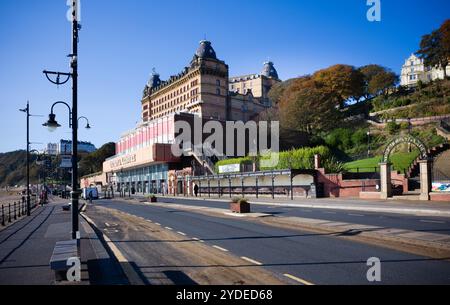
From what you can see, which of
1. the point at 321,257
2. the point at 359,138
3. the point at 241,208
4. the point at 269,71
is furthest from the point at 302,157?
the point at 269,71

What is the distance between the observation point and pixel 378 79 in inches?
3514

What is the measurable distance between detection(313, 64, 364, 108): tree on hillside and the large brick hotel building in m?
27.8

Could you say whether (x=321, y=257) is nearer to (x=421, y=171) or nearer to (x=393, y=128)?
(x=421, y=171)

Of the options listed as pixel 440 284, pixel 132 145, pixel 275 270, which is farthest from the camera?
pixel 132 145

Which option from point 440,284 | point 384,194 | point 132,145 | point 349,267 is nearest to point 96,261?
point 349,267

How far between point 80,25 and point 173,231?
9134 mm

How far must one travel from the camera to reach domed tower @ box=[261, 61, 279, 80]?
149 m

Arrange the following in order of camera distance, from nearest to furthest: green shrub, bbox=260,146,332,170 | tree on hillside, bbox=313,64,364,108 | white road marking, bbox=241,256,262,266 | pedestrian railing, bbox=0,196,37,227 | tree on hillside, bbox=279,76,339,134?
white road marking, bbox=241,256,262,266 → pedestrian railing, bbox=0,196,37,227 → green shrub, bbox=260,146,332,170 → tree on hillside, bbox=279,76,339,134 → tree on hillside, bbox=313,64,364,108

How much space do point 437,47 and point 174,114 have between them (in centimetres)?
5968

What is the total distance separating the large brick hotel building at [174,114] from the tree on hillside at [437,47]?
49.6 m

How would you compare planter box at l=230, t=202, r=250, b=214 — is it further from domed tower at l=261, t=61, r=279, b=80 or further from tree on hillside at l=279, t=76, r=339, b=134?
domed tower at l=261, t=61, r=279, b=80

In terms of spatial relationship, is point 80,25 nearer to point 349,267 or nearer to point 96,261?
point 96,261

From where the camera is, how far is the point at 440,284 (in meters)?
6.77

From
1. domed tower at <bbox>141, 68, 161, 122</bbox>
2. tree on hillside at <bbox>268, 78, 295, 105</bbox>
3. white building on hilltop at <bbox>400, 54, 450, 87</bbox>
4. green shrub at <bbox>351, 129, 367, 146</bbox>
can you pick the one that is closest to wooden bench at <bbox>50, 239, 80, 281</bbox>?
green shrub at <bbox>351, 129, 367, 146</bbox>
